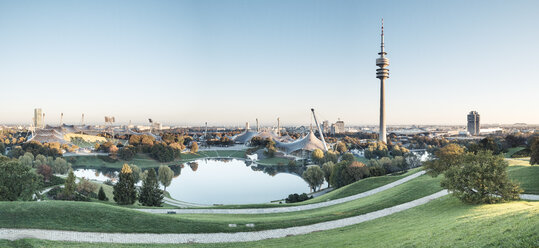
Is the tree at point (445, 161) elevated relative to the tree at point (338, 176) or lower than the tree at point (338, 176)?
elevated

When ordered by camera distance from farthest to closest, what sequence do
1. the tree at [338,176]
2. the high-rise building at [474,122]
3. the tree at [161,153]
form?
the high-rise building at [474,122], the tree at [161,153], the tree at [338,176]

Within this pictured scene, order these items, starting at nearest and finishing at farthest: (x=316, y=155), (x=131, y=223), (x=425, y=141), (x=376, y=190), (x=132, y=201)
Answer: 1. (x=131, y=223)
2. (x=132, y=201)
3. (x=376, y=190)
4. (x=316, y=155)
5. (x=425, y=141)

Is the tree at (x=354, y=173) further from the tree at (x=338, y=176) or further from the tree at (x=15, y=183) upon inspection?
the tree at (x=15, y=183)

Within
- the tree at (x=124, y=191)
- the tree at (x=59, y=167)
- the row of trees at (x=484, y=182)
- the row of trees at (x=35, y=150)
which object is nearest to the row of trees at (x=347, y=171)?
the row of trees at (x=484, y=182)

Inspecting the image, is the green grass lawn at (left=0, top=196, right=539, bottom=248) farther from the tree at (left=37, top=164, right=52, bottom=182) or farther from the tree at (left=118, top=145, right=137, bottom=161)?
the tree at (left=118, top=145, right=137, bottom=161)

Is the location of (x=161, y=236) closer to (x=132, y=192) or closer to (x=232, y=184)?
(x=132, y=192)

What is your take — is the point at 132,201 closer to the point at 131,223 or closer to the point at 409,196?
the point at 131,223

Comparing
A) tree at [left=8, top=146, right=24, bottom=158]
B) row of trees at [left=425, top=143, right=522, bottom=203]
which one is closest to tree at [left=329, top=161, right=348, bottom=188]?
row of trees at [left=425, top=143, right=522, bottom=203]

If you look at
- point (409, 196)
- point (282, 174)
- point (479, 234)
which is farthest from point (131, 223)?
point (282, 174)
